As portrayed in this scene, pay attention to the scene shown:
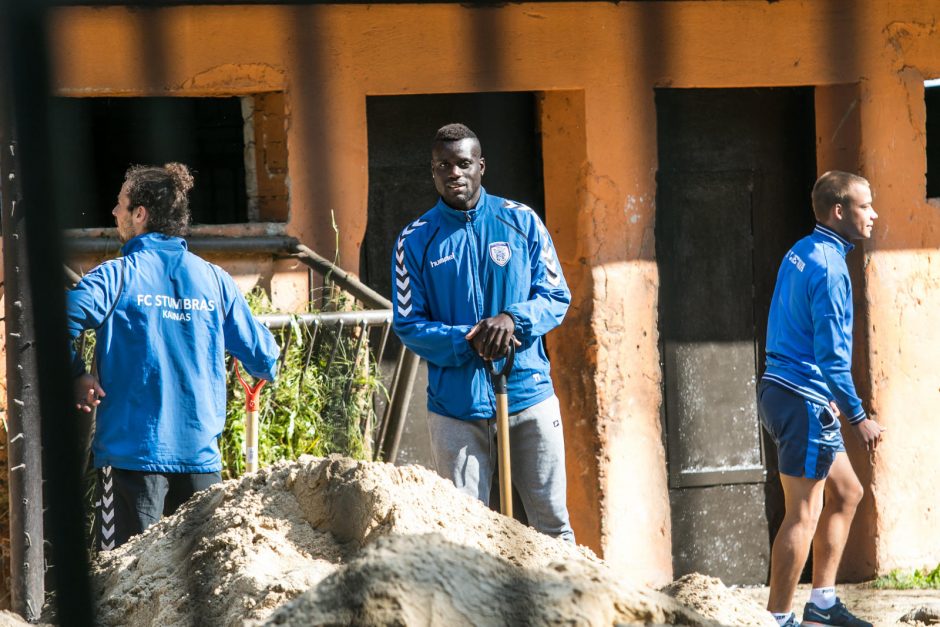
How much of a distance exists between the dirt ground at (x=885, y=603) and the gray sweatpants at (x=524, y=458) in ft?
3.52

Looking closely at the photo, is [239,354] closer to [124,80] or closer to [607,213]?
[124,80]

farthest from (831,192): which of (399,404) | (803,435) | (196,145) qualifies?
(196,145)

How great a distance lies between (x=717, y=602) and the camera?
2.63m

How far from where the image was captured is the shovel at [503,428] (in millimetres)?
3754

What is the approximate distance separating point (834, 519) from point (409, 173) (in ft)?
7.09

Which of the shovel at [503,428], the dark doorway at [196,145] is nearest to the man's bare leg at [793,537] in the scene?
the shovel at [503,428]

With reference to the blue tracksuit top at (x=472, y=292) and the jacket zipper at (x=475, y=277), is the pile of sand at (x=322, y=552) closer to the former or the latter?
the blue tracksuit top at (x=472, y=292)

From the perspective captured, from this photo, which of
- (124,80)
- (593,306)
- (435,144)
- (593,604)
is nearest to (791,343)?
(593,306)

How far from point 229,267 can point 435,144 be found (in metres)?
1.23

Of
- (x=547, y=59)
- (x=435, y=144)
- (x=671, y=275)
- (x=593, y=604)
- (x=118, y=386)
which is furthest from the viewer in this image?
(x=671, y=275)

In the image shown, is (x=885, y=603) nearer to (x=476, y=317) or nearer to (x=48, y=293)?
(x=476, y=317)

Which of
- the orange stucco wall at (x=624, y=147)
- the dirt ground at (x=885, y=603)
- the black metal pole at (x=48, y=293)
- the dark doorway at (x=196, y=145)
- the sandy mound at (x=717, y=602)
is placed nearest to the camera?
the black metal pole at (x=48, y=293)

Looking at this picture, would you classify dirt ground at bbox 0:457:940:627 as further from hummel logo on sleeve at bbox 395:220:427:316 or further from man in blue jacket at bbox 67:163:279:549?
hummel logo on sleeve at bbox 395:220:427:316

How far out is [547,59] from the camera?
17.2 feet
